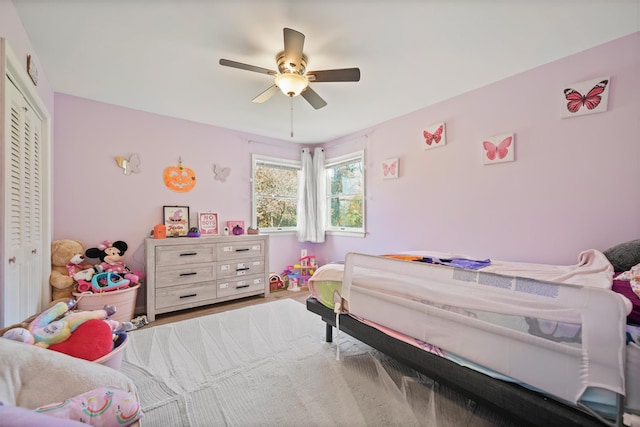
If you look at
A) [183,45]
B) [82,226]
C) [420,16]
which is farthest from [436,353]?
[82,226]

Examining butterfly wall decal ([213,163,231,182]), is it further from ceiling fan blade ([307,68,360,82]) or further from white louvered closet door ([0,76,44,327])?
ceiling fan blade ([307,68,360,82])

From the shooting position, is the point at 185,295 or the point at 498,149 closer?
the point at 498,149

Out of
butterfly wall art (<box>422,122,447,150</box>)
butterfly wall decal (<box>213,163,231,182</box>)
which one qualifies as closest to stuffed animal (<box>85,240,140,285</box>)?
butterfly wall decal (<box>213,163,231,182</box>)

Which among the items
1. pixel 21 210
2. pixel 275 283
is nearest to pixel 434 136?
pixel 275 283

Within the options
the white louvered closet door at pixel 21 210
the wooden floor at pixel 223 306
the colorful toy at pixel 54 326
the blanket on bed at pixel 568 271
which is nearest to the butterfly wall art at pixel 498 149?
the blanket on bed at pixel 568 271

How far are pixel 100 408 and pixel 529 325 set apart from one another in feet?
5.37

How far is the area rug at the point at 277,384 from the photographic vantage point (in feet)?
4.57

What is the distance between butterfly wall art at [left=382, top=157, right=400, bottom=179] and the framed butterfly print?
7.90 ft

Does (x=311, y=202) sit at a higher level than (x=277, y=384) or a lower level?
higher

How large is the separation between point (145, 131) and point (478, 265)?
379cm

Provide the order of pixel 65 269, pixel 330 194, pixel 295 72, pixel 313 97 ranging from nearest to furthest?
1. pixel 295 72
2. pixel 313 97
3. pixel 65 269
4. pixel 330 194

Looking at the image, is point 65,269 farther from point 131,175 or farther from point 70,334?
point 70,334

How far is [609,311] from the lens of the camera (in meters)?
0.89

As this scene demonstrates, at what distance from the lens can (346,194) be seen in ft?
13.7
